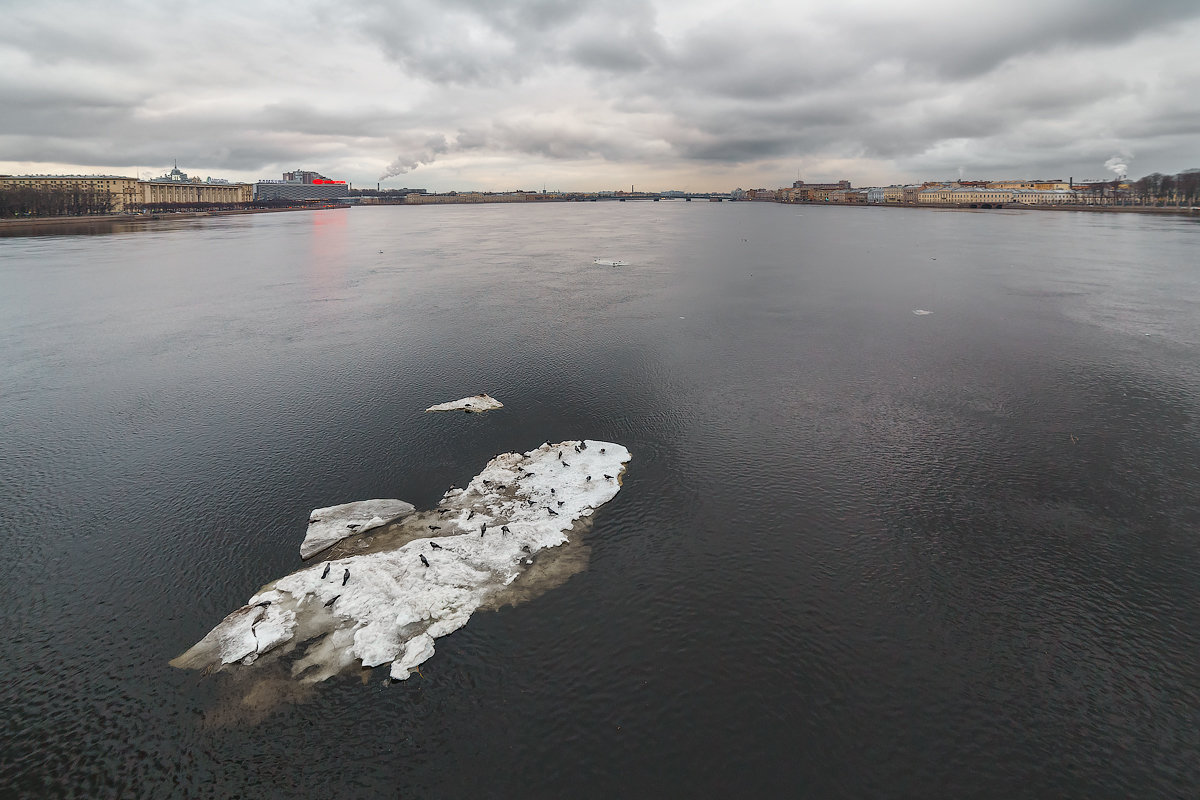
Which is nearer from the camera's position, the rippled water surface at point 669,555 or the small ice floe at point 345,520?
the rippled water surface at point 669,555

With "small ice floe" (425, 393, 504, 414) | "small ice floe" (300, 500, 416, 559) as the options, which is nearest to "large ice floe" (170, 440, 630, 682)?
"small ice floe" (300, 500, 416, 559)

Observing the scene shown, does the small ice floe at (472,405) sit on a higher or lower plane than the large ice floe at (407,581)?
higher

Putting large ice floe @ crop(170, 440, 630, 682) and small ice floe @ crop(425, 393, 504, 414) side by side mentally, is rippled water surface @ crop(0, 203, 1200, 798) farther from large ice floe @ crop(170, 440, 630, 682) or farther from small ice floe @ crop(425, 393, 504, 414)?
small ice floe @ crop(425, 393, 504, 414)

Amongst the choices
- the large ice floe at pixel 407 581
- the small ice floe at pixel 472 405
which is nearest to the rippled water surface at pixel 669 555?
the large ice floe at pixel 407 581

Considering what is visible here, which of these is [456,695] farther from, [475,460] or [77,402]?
[77,402]

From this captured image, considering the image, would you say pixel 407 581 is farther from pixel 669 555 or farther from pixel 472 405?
pixel 472 405

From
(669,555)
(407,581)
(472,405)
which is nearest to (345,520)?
(407,581)

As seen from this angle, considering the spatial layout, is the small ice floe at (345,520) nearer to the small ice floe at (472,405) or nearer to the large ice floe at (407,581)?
the large ice floe at (407,581)
